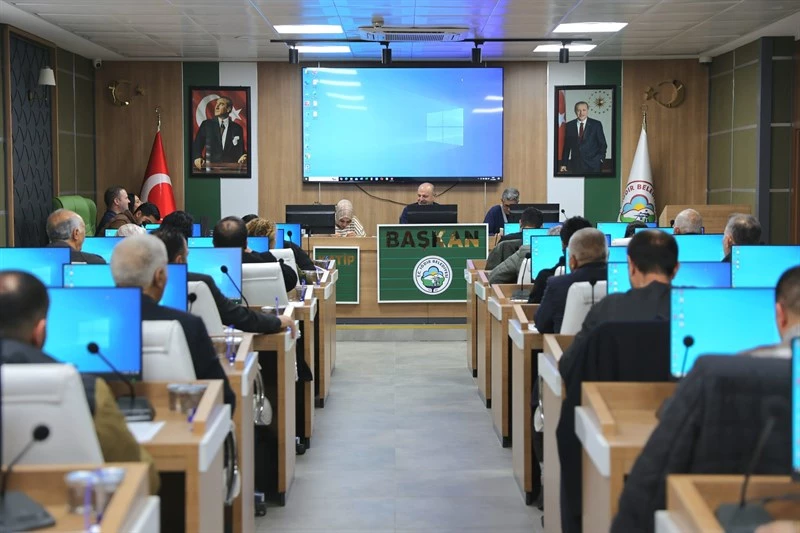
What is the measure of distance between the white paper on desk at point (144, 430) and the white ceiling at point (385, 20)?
709 cm

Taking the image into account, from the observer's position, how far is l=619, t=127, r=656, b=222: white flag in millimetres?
13961

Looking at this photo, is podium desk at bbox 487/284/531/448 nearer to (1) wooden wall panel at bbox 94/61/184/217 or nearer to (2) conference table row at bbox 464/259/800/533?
(2) conference table row at bbox 464/259/800/533

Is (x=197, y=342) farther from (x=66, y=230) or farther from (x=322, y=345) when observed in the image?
(x=322, y=345)

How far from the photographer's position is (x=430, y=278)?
11.2m

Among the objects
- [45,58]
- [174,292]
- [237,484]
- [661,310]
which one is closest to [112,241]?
[174,292]

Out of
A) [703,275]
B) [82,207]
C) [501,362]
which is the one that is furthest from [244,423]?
[82,207]

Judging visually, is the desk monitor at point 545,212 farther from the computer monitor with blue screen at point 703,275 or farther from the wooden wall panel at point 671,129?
the computer monitor with blue screen at point 703,275

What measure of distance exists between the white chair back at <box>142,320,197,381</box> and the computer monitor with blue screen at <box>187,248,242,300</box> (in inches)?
75.9

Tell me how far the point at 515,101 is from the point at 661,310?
1056 centimetres

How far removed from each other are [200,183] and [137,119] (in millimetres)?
1153

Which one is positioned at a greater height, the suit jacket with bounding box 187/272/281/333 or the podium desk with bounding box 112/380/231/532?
the suit jacket with bounding box 187/272/281/333

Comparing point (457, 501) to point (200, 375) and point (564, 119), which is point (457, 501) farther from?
point (564, 119)

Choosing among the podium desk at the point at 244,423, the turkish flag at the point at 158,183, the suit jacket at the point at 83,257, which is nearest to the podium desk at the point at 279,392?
the podium desk at the point at 244,423

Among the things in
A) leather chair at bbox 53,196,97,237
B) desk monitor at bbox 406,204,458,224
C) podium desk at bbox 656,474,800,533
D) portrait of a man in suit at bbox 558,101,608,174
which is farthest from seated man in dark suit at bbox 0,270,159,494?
portrait of a man in suit at bbox 558,101,608,174
